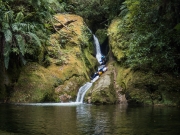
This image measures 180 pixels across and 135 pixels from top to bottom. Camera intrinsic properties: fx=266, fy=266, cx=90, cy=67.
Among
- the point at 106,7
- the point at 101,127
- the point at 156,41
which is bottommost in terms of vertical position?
the point at 101,127

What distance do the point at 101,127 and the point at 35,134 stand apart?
1.90 m

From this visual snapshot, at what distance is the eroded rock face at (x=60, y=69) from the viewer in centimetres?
1558

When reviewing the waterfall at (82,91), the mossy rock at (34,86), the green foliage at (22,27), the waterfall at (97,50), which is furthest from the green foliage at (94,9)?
the mossy rock at (34,86)

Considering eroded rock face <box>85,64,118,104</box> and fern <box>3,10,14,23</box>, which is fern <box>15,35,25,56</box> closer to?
Answer: fern <box>3,10,14,23</box>

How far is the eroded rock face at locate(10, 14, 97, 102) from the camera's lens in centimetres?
1558

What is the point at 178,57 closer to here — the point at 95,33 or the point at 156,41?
the point at 156,41

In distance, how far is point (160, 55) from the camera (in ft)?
47.4

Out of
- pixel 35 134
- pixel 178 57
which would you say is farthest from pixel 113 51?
pixel 35 134

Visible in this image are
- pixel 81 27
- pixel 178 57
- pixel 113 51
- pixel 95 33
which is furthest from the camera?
pixel 95 33

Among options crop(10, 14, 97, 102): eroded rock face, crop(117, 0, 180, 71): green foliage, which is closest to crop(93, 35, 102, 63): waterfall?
crop(10, 14, 97, 102): eroded rock face

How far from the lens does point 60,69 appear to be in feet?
58.0

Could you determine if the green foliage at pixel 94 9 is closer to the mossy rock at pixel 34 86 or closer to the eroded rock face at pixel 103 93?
the eroded rock face at pixel 103 93

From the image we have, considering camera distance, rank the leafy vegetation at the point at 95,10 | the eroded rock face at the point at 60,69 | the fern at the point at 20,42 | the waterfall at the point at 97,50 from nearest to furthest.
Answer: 1. the fern at the point at 20,42
2. the eroded rock face at the point at 60,69
3. the waterfall at the point at 97,50
4. the leafy vegetation at the point at 95,10

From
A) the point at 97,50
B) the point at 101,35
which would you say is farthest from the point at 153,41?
the point at 101,35
